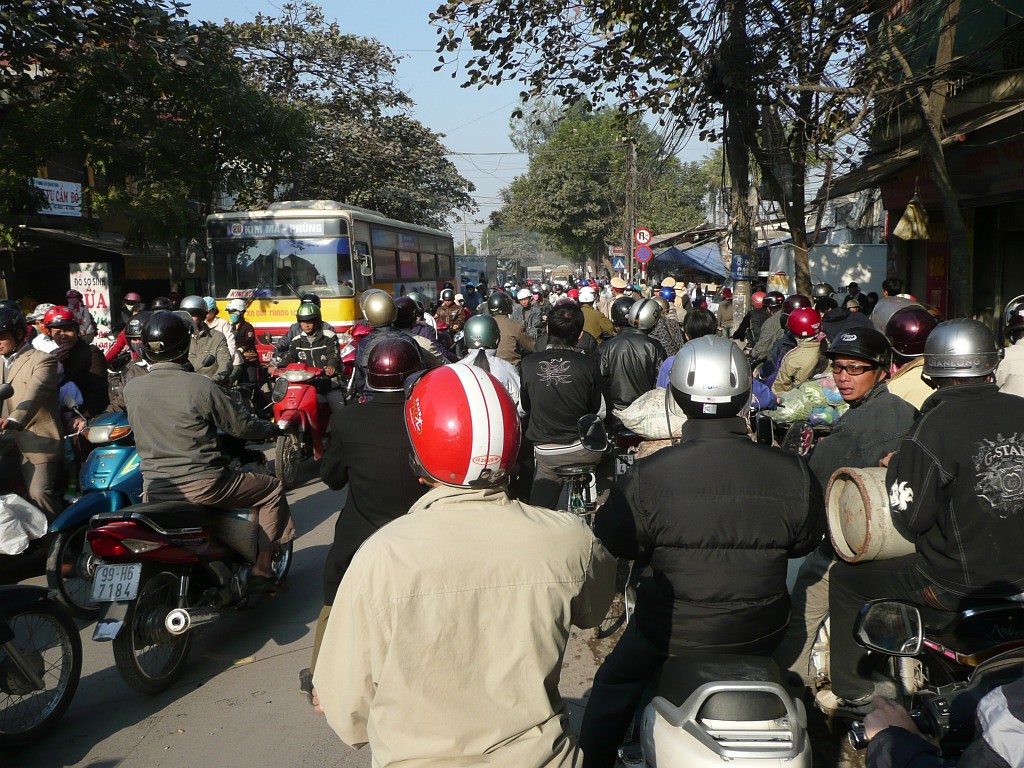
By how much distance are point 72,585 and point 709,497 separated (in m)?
4.07

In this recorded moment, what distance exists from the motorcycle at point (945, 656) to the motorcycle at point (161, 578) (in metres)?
3.07

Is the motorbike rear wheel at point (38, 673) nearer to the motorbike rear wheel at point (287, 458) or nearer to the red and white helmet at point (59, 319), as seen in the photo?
the red and white helmet at point (59, 319)

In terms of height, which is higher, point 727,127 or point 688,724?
point 727,127

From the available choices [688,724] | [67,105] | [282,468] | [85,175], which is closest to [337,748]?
[688,724]

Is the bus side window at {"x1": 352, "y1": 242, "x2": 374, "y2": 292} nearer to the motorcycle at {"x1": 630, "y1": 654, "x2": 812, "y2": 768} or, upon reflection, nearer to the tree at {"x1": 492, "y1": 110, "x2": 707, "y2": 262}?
the motorcycle at {"x1": 630, "y1": 654, "x2": 812, "y2": 768}

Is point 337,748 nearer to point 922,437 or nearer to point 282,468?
point 922,437

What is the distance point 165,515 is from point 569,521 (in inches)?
115

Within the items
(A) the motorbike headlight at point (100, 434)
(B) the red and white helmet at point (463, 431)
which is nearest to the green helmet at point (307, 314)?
(A) the motorbike headlight at point (100, 434)

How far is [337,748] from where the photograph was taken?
3.78 metres

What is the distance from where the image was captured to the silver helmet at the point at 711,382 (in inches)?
103

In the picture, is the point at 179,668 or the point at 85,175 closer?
the point at 179,668

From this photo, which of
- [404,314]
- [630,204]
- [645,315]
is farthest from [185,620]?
[630,204]

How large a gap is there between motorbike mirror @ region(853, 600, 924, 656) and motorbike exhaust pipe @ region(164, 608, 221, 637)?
302 centimetres

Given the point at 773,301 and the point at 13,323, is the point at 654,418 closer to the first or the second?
the point at 13,323
